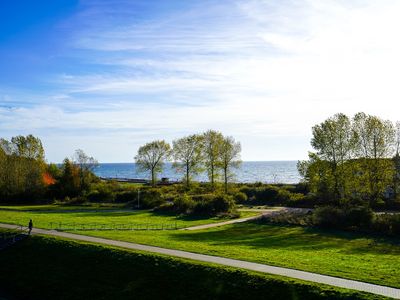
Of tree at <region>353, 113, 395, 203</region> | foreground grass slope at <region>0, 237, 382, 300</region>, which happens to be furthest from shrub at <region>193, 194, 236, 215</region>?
foreground grass slope at <region>0, 237, 382, 300</region>

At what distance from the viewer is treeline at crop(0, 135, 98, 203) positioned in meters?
80.0

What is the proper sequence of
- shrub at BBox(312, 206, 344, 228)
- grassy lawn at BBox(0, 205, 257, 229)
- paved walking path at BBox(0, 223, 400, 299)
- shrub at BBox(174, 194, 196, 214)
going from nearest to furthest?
1. paved walking path at BBox(0, 223, 400, 299)
2. shrub at BBox(312, 206, 344, 228)
3. grassy lawn at BBox(0, 205, 257, 229)
4. shrub at BBox(174, 194, 196, 214)

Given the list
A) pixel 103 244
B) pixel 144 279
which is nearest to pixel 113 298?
pixel 144 279

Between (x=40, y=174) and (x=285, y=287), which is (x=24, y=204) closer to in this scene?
(x=40, y=174)

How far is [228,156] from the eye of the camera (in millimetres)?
80125

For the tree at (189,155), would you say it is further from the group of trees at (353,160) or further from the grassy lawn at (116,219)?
the group of trees at (353,160)

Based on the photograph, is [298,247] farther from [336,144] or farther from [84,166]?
[84,166]

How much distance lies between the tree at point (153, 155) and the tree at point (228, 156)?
21.0 m

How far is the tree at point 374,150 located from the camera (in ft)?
160

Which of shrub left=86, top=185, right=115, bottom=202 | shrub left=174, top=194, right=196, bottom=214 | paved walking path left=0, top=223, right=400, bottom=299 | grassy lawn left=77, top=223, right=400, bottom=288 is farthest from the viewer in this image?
shrub left=86, top=185, right=115, bottom=202

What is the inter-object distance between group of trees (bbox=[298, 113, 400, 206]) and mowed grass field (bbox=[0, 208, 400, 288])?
10466 mm

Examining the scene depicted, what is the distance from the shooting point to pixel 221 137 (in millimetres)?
81688

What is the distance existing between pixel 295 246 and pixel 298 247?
1.70 ft

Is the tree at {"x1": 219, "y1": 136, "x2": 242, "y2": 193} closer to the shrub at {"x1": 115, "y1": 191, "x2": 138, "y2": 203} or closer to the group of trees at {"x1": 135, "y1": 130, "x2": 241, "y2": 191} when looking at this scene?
A: the group of trees at {"x1": 135, "y1": 130, "x2": 241, "y2": 191}
